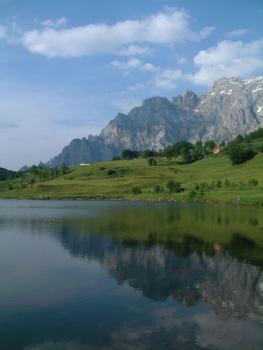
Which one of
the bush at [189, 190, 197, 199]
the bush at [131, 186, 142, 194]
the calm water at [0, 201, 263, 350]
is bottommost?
the calm water at [0, 201, 263, 350]

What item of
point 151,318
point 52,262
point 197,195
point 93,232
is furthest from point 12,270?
point 197,195

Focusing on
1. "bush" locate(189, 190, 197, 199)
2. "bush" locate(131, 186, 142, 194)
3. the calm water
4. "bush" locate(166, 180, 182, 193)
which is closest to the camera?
the calm water

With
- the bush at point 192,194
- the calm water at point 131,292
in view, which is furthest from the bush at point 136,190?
the calm water at point 131,292

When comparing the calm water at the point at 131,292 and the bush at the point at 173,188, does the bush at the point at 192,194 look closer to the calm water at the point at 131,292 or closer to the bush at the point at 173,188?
the bush at the point at 173,188

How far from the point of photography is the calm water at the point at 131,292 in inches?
766

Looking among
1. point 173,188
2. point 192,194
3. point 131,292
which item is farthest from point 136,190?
point 131,292

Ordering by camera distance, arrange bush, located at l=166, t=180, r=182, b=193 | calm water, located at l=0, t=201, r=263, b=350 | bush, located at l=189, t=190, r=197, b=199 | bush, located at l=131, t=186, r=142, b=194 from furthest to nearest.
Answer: bush, located at l=131, t=186, r=142, b=194
bush, located at l=166, t=180, r=182, b=193
bush, located at l=189, t=190, r=197, b=199
calm water, located at l=0, t=201, r=263, b=350

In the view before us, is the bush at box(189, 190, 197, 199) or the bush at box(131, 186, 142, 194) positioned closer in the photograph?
the bush at box(189, 190, 197, 199)

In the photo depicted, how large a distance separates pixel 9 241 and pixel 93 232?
11.8m

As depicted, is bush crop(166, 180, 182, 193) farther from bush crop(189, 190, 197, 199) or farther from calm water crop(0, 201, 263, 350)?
calm water crop(0, 201, 263, 350)

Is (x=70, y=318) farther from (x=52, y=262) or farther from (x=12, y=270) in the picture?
(x=52, y=262)

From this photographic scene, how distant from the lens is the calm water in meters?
19.5

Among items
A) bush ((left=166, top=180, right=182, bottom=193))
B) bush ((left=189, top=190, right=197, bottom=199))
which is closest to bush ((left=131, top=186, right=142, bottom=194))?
bush ((left=166, top=180, right=182, bottom=193))

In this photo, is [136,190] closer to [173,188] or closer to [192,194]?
[173,188]
